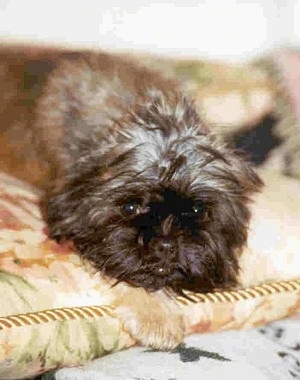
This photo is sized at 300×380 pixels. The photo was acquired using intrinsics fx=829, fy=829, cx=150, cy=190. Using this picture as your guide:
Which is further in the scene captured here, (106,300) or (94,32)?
(94,32)

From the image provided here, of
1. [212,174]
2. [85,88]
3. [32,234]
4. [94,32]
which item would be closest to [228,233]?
[212,174]

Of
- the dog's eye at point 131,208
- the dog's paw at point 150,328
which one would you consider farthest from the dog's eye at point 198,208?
the dog's paw at point 150,328

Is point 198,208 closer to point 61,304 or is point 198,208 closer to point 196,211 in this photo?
point 196,211

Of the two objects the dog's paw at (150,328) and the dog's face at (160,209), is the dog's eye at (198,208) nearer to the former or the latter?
the dog's face at (160,209)

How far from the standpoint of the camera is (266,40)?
2.89 m

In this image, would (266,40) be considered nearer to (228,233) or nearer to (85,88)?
(85,88)

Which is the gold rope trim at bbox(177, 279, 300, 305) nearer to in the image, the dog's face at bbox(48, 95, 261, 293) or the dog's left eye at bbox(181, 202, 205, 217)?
the dog's face at bbox(48, 95, 261, 293)

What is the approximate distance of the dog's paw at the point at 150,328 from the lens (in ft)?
5.16

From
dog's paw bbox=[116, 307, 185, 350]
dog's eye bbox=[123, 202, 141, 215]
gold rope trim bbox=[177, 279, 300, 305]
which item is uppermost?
dog's eye bbox=[123, 202, 141, 215]

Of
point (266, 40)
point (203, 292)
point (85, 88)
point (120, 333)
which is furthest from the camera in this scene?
point (266, 40)

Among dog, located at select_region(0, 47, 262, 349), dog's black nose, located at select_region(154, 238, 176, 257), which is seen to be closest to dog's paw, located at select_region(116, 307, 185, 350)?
dog, located at select_region(0, 47, 262, 349)

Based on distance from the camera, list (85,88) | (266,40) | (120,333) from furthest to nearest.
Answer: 1. (266,40)
2. (85,88)
3. (120,333)

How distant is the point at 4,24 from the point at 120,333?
1.35 meters

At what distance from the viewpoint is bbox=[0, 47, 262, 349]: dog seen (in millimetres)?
1590
